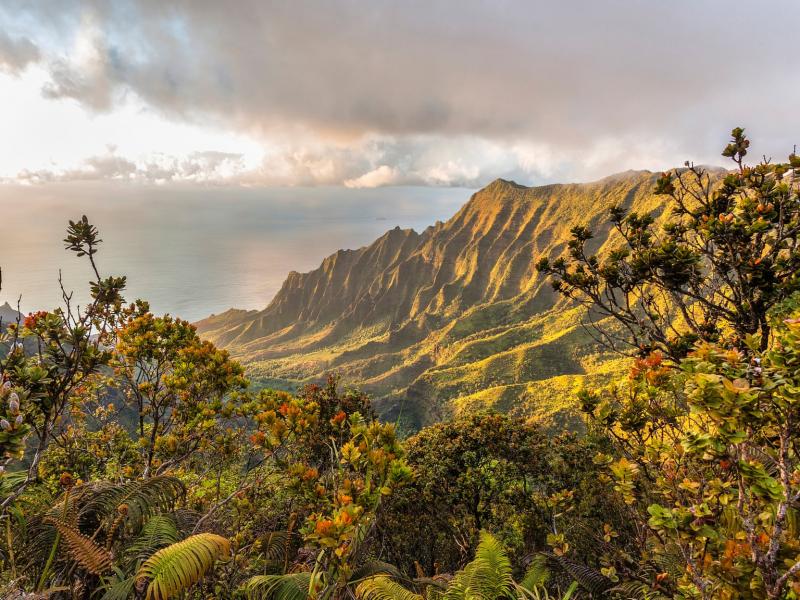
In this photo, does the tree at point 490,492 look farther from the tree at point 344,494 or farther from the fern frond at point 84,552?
the fern frond at point 84,552

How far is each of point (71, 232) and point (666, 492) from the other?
775cm

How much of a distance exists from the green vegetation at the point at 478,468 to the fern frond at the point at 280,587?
0.08 feet

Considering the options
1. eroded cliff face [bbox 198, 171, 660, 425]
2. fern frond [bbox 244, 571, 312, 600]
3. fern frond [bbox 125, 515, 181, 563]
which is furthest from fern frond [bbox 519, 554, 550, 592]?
eroded cliff face [bbox 198, 171, 660, 425]

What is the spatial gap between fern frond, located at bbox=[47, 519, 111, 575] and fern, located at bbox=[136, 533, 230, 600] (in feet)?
1.30

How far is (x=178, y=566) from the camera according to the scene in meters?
3.12

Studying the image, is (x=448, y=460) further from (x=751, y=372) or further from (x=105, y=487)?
(x=751, y=372)

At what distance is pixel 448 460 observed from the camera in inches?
468

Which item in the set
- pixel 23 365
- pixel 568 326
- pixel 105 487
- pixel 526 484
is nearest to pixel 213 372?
pixel 105 487

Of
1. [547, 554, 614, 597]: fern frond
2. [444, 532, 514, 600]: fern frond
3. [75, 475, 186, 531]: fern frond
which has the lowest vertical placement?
[547, 554, 614, 597]: fern frond

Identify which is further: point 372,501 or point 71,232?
point 71,232

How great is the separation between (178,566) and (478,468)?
10160mm

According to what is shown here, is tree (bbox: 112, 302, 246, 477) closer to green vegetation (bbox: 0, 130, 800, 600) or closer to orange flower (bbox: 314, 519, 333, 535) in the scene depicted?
green vegetation (bbox: 0, 130, 800, 600)

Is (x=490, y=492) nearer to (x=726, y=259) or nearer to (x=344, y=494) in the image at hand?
(x=726, y=259)

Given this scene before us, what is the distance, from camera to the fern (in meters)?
3.02
